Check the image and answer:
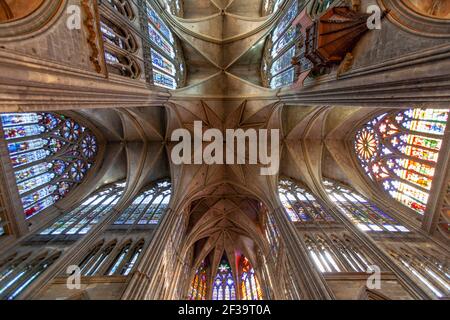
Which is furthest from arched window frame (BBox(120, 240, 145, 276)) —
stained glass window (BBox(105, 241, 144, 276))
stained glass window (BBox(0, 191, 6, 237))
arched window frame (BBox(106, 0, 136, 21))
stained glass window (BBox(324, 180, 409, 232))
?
arched window frame (BBox(106, 0, 136, 21))

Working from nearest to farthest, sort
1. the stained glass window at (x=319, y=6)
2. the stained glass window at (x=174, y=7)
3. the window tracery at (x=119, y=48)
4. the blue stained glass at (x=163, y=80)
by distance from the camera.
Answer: the stained glass window at (x=319, y=6)
the window tracery at (x=119, y=48)
the blue stained glass at (x=163, y=80)
the stained glass window at (x=174, y=7)

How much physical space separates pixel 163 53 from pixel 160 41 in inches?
35.0

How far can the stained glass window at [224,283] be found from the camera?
1484cm

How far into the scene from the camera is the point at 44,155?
30.2ft

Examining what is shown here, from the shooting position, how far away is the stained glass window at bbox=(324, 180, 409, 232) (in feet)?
29.0

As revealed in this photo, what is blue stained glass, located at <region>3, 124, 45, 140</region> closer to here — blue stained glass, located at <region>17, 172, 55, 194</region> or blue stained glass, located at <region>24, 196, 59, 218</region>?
blue stained glass, located at <region>17, 172, 55, 194</region>

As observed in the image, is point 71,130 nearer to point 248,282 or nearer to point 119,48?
point 119,48

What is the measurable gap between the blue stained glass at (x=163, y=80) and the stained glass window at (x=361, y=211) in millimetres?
12339

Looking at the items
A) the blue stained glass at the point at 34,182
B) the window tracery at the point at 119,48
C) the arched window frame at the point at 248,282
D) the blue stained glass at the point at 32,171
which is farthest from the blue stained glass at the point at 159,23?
the arched window frame at the point at 248,282

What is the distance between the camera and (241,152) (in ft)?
46.6

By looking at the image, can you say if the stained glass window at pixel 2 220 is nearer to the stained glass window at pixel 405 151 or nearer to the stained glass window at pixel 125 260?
the stained glass window at pixel 125 260

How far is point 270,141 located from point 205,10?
12.3m

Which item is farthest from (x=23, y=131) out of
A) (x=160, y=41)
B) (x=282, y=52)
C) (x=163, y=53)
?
(x=282, y=52)

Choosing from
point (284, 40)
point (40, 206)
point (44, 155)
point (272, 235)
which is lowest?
point (272, 235)
